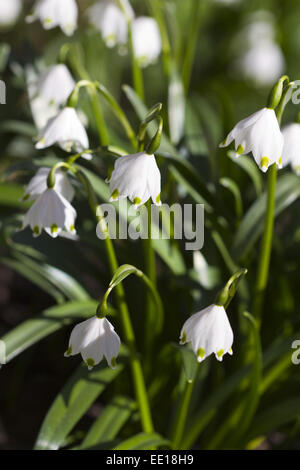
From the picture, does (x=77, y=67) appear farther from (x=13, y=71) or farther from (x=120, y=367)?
(x=120, y=367)

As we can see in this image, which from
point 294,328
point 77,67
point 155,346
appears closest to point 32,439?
point 155,346

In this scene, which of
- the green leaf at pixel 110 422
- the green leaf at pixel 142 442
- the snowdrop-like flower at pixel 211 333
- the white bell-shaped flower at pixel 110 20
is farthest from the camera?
the white bell-shaped flower at pixel 110 20

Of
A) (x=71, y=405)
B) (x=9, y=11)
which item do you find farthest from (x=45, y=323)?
(x=9, y=11)

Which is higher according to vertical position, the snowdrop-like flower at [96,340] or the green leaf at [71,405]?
the snowdrop-like flower at [96,340]

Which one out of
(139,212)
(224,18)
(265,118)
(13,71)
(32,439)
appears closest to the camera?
(265,118)

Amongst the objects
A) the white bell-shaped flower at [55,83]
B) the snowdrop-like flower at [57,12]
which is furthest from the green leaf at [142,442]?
the snowdrop-like flower at [57,12]

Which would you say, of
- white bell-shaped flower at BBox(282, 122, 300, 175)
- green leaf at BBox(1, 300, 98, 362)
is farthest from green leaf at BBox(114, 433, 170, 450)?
white bell-shaped flower at BBox(282, 122, 300, 175)

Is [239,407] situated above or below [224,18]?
below

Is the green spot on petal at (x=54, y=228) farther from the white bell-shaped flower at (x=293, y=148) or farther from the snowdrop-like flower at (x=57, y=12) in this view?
A: the snowdrop-like flower at (x=57, y=12)

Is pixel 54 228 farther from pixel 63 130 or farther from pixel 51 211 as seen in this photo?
pixel 63 130
